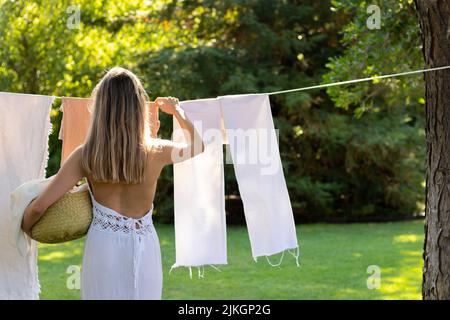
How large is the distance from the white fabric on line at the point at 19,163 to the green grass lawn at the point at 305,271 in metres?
3.69

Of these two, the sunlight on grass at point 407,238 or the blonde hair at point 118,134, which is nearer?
the blonde hair at point 118,134

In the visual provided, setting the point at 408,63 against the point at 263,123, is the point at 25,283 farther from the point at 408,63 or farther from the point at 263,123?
the point at 408,63

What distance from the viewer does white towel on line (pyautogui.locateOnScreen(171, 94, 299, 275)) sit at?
3.95 metres

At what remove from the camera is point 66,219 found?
10.4ft

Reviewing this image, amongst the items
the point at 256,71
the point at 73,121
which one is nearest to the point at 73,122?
the point at 73,121

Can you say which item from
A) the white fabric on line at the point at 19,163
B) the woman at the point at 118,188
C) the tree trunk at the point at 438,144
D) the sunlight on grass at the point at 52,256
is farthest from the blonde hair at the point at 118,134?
the sunlight on grass at the point at 52,256

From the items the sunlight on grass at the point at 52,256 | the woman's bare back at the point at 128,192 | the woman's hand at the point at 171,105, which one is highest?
the woman's hand at the point at 171,105

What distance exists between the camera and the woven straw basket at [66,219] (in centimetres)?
317

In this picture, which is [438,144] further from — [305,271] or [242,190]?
[305,271]

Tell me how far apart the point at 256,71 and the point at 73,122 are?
8.80 m

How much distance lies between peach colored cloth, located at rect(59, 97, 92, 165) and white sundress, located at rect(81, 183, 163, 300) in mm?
826

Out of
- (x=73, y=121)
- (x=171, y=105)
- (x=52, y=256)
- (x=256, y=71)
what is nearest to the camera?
(x=171, y=105)

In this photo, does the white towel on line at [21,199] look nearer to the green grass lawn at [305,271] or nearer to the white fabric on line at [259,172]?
the white fabric on line at [259,172]

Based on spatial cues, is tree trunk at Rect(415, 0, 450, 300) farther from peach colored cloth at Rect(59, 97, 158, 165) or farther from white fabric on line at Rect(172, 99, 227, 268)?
peach colored cloth at Rect(59, 97, 158, 165)
